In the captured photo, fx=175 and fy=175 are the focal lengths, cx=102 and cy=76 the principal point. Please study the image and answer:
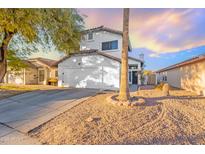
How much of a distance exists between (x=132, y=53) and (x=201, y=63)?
11.6m

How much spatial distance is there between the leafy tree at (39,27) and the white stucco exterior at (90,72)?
337cm

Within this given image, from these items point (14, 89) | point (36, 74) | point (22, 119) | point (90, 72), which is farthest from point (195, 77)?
point (36, 74)

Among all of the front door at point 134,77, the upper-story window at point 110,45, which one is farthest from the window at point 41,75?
the front door at point 134,77

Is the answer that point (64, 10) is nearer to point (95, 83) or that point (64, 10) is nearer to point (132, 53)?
point (95, 83)

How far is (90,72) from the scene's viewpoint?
16.1 meters

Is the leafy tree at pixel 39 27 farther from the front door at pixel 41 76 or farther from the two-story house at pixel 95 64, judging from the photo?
the front door at pixel 41 76

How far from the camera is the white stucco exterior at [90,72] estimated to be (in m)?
15.0

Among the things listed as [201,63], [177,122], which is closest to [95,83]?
[201,63]

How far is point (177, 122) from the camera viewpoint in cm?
577

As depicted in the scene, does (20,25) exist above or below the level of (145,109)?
above

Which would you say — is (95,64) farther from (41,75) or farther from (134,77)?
(41,75)

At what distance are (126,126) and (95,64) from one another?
10.9 meters

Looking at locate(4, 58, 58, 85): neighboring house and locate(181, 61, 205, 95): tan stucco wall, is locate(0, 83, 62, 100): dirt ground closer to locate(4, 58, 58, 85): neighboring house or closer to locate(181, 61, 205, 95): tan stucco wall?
locate(4, 58, 58, 85): neighboring house

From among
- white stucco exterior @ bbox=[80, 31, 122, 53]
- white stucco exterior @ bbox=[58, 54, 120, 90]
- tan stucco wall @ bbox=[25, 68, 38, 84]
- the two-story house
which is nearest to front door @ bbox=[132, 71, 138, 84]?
the two-story house
